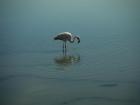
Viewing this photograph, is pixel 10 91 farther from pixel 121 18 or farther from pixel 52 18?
pixel 121 18

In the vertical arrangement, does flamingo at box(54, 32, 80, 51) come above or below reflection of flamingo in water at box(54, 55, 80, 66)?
above

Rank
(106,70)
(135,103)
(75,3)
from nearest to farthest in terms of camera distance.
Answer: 1. (135,103)
2. (106,70)
3. (75,3)

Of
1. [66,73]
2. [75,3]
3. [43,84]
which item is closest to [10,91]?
[43,84]

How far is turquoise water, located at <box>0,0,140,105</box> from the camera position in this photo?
1.96 m

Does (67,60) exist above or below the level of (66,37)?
below

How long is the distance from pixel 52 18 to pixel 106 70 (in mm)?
451

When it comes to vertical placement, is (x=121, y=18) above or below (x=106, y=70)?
above

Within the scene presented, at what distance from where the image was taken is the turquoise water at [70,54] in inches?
77.0

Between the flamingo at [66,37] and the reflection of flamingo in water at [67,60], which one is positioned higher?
the flamingo at [66,37]

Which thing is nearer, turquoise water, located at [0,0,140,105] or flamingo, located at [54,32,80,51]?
turquoise water, located at [0,0,140,105]

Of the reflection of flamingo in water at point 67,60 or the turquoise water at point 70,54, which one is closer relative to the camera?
the turquoise water at point 70,54

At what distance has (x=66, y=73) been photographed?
203cm

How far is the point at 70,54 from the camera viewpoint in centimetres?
215

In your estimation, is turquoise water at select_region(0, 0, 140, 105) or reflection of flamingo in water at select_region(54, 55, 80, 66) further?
reflection of flamingo in water at select_region(54, 55, 80, 66)
